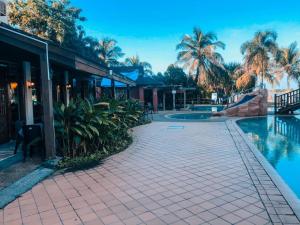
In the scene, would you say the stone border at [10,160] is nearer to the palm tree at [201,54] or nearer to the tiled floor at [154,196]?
the tiled floor at [154,196]

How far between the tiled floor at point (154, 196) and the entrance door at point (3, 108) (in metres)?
3.57

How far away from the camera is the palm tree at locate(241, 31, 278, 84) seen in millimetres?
27562

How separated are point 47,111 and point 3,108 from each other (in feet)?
9.06

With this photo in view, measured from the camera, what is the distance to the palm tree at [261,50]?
27.6 metres

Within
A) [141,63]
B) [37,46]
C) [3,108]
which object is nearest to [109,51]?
[141,63]

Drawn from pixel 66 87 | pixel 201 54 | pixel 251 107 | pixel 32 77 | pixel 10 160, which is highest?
pixel 201 54

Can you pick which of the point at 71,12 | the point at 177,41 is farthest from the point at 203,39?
the point at 71,12

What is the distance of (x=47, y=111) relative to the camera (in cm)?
537

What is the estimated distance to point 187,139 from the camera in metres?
8.52

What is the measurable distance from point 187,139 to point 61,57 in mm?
4955

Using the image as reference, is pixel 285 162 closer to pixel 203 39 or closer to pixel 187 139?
pixel 187 139

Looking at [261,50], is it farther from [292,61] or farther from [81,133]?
[81,133]

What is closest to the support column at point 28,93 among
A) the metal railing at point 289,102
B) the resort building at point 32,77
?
the resort building at point 32,77

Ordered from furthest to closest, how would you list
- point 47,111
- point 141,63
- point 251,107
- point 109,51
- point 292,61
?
point 141,63 → point 109,51 → point 292,61 → point 251,107 → point 47,111
